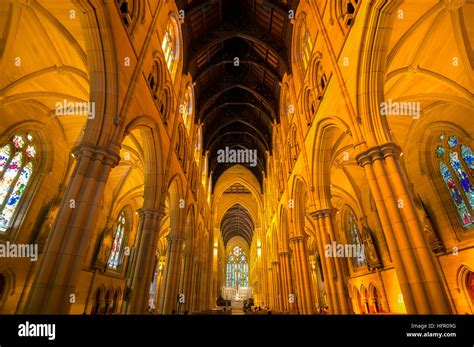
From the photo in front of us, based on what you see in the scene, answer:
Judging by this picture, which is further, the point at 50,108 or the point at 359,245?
the point at 359,245

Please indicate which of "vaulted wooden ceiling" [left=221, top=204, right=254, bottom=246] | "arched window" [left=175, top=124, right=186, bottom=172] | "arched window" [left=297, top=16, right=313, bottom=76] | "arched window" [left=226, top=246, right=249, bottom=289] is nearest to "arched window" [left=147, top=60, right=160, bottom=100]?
"arched window" [left=175, top=124, right=186, bottom=172]

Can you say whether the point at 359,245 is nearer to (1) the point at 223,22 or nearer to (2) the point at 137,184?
(2) the point at 137,184

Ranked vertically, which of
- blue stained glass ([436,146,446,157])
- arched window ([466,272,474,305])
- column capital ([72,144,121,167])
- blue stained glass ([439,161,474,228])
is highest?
blue stained glass ([436,146,446,157])

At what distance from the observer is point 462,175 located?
35.0 ft

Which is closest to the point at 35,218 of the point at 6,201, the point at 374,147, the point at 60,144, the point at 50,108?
the point at 6,201

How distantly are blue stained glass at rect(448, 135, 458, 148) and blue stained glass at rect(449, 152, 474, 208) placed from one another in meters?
0.41

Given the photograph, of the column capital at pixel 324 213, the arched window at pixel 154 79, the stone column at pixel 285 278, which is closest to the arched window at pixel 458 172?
the column capital at pixel 324 213

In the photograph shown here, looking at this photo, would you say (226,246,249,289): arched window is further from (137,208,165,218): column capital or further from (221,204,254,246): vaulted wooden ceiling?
(137,208,165,218): column capital

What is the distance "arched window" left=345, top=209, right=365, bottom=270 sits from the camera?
56.0 ft

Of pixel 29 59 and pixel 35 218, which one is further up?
pixel 29 59

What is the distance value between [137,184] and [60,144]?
563 centimetres

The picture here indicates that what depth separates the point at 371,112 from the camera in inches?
249
